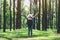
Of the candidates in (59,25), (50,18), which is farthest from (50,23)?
(59,25)

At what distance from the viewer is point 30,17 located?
17.6 m

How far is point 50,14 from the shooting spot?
45.2m

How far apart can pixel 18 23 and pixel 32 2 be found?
12.3 metres

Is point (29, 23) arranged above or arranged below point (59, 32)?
above

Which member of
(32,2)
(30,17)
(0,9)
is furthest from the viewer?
(0,9)

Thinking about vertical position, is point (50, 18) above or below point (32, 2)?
below

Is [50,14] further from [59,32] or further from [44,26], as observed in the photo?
[59,32]

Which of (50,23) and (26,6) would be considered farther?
(26,6)

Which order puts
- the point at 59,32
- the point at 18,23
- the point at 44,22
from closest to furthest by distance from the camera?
the point at 59,32
the point at 18,23
the point at 44,22

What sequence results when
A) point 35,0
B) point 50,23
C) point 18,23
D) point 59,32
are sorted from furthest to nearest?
point 50,23 < point 35,0 < point 18,23 < point 59,32

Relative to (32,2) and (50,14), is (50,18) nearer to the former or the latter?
(50,14)

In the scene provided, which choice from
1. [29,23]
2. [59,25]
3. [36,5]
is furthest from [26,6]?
[29,23]

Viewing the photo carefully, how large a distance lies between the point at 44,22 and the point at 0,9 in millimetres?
24136

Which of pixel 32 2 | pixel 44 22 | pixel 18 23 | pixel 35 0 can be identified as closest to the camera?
pixel 18 23
